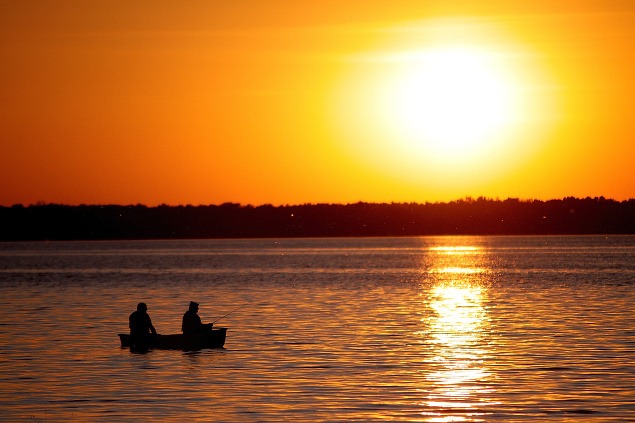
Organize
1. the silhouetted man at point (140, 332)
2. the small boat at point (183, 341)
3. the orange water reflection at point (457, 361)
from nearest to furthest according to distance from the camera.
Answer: the orange water reflection at point (457, 361), the silhouetted man at point (140, 332), the small boat at point (183, 341)

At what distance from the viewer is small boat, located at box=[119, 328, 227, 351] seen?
3177 cm

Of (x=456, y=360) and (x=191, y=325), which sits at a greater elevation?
(x=191, y=325)

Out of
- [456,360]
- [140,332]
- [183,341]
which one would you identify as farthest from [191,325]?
[456,360]

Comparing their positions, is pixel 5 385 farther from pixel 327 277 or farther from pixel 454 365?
pixel 327 277

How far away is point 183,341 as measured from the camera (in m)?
31.9

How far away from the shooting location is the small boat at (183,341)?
31.8 meters

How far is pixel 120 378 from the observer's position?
1028 inches

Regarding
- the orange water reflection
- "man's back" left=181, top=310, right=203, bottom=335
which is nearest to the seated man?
"man's back" left=181, top=310, right=203, bottom=335

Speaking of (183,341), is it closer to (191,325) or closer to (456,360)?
(191,325)

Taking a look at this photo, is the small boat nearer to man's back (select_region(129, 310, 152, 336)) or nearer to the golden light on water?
man's back (select_region(129, 310, 152, 336))

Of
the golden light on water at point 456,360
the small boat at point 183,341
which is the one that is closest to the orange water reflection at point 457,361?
the golden light on water at point 456,360

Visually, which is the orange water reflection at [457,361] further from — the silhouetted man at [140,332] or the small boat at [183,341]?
the silhouetted man at [140,332]

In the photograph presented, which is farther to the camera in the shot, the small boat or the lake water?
the small boat

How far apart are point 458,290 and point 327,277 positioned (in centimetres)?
2036
